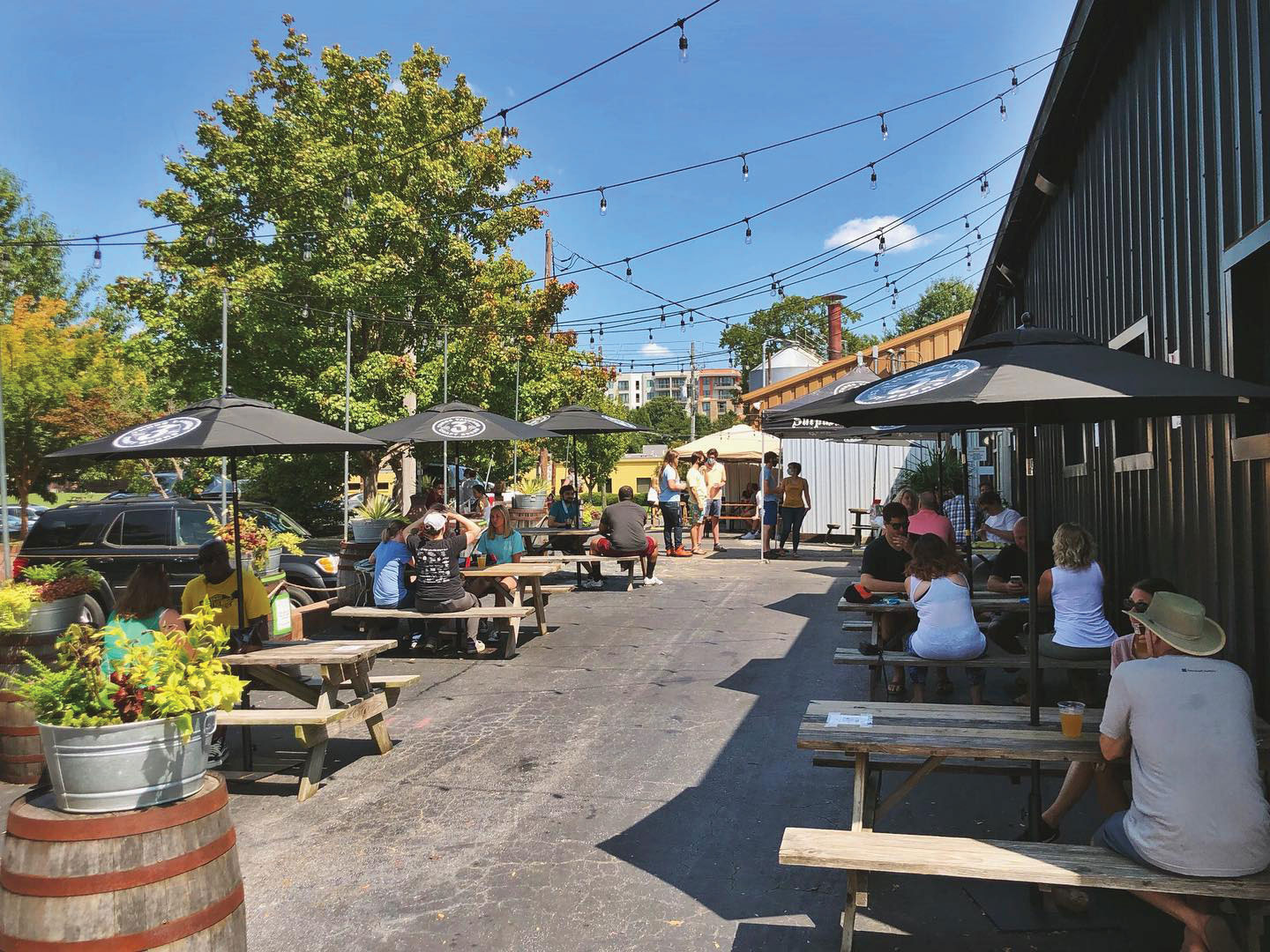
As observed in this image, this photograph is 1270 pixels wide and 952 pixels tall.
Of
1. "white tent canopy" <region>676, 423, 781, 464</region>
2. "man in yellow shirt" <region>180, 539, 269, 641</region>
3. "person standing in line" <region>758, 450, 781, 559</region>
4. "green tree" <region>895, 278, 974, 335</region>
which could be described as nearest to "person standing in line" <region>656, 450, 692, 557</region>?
"person standing in line" <region>758, 450, 781, 559</region>

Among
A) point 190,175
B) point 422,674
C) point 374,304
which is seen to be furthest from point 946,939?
point 190,175

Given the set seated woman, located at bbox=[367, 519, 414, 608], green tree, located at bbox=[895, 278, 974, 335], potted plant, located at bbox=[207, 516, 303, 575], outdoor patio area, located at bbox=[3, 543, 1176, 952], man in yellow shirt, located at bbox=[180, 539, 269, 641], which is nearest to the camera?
outdoor patio area, located at bbox=[3, 543, 1176, 952]

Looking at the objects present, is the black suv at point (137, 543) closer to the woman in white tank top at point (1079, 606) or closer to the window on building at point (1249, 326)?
the woman in white tank top at point (1079, 606)

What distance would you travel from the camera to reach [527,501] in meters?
16.3

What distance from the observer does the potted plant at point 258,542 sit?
10.1 meters

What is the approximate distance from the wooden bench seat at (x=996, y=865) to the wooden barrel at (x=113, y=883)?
6.51 ft

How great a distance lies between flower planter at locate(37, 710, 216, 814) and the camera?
9.78 feet

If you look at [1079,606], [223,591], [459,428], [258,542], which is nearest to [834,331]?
[459,428]

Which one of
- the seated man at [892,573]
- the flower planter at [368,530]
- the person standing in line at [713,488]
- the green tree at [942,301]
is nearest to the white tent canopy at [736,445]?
the person standing in line at [713,488]

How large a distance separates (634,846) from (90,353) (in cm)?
2925

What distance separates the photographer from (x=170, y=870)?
2936mm

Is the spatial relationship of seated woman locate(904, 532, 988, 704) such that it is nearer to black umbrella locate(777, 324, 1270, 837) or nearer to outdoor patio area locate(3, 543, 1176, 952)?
outdoor patio area locate(3, 543, 1176, 952)

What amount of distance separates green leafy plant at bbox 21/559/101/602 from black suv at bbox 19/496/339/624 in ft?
16.2

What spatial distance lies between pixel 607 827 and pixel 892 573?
3.84 meters
